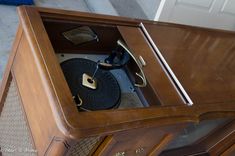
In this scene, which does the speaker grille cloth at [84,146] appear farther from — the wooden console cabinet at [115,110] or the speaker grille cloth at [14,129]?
the speaker grille cloth at [14,129]

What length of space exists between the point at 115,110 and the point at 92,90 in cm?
19

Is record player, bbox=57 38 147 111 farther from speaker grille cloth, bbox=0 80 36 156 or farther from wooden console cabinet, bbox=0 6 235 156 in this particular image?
speaker grille cloth, bbox=0 80 36 156

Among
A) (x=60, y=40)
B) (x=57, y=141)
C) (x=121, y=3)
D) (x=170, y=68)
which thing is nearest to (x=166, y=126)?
(x=170, y=68)

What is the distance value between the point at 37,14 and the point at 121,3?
1.53m

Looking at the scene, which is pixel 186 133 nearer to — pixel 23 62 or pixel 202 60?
pixel 202 60

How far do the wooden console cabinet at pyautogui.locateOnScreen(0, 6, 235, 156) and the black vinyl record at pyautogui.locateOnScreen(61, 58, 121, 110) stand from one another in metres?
0.09

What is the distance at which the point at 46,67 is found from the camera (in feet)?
2.73

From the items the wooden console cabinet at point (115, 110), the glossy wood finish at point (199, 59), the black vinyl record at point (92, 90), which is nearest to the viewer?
the wooden console cabinet at point (115, 110)

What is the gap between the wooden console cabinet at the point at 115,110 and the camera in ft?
2.63

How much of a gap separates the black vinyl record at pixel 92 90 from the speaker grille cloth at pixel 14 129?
0.21 metres

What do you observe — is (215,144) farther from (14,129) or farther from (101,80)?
(14,129)

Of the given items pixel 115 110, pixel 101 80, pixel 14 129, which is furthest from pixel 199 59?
pixel 14 129

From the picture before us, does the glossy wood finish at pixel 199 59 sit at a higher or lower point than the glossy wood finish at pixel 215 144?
higher

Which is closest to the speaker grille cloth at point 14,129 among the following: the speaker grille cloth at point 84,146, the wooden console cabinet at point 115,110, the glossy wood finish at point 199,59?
the wooden console cabinet at point 115,110
